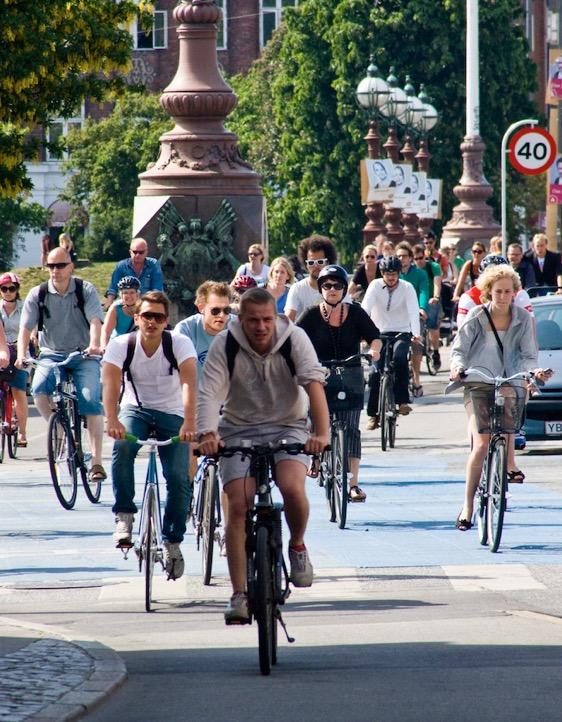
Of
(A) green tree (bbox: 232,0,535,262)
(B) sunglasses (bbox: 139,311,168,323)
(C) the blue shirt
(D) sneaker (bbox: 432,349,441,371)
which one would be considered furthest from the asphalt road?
(A) green tree (bbox: 232,0,535,262)

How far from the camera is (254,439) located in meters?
8.99

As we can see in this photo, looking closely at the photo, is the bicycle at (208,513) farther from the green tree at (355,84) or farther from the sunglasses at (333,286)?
the green tree at (355,84)

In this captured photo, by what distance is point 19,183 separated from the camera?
15.4 metres

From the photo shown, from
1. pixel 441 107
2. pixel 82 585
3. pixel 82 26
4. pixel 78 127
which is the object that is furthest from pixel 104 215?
pixel 82 585

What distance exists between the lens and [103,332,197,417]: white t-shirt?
10.8m

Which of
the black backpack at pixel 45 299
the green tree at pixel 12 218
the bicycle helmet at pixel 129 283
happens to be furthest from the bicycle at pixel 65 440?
the green tree at pixel 12 218

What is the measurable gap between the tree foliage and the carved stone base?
3277 cm

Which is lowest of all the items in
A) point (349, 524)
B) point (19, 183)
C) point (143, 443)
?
point (349, 524)

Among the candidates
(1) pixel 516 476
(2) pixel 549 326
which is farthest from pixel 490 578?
(2) pixel 549 326

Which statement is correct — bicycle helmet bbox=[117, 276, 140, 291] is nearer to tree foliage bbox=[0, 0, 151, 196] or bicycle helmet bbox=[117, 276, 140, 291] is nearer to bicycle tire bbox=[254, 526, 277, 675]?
tree foliage bbox=[0, 0, 151, 196]

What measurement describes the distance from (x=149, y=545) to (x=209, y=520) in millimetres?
971

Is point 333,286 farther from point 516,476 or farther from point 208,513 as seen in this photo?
point 208,513

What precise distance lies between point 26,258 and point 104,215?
14.4 metres

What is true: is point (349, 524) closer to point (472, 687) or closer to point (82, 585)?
point (82, 585)
